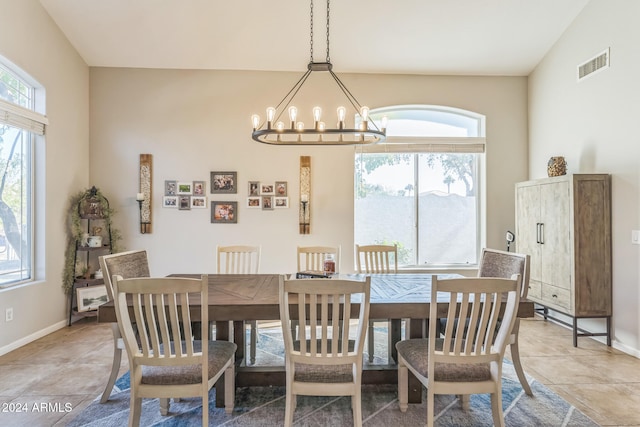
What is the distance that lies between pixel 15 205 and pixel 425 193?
4605 millimetres

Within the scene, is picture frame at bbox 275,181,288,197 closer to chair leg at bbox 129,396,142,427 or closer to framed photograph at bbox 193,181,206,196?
framed photograph at bbox 193,181,206,196

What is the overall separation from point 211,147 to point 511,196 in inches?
156

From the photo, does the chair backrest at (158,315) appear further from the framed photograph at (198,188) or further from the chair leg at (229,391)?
the framed photograph at (198,188)

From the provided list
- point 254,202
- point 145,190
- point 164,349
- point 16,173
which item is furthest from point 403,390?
point 16,173

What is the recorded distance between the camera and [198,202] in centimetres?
472

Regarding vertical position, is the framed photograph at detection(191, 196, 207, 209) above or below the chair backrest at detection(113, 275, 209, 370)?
above

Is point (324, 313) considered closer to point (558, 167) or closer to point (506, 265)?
point (506, 265)

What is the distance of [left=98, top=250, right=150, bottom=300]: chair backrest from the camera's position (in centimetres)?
242

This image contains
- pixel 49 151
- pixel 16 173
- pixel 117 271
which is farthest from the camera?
pixel 49 151

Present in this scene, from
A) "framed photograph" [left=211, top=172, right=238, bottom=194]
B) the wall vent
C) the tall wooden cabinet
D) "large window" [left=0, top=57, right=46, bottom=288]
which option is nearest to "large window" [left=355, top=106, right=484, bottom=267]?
the wall vent

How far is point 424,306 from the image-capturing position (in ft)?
7.20

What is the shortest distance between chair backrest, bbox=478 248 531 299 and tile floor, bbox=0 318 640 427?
858 mm

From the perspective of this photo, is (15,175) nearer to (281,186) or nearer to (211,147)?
(211,147)

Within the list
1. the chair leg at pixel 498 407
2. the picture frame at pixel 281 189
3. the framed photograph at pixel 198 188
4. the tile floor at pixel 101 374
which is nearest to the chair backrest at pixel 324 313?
the chair leg at pixel 498 407
